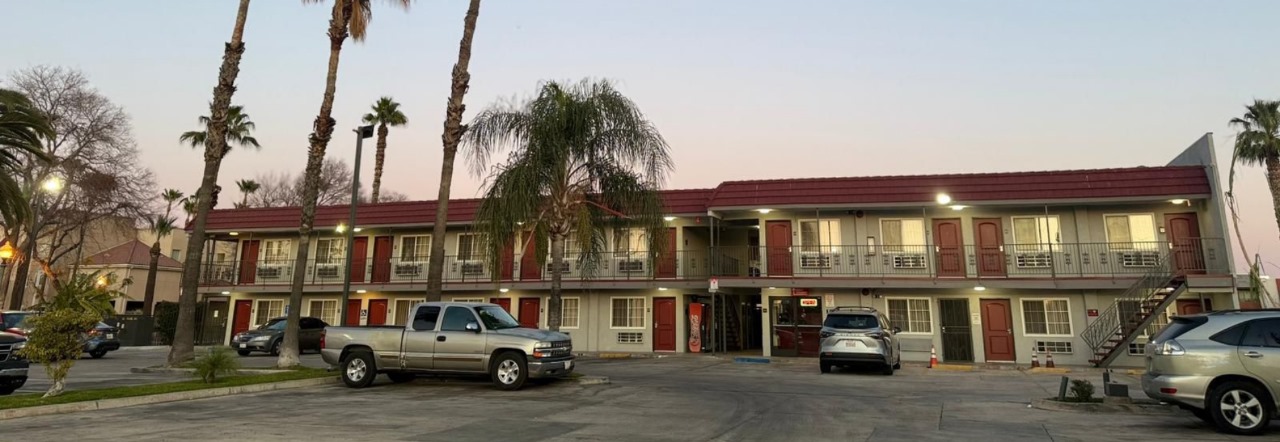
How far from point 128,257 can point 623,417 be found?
5570cm

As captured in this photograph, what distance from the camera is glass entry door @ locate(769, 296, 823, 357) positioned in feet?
75.6

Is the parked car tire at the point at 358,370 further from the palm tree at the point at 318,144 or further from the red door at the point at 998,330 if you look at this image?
the red door at the point at 998,330

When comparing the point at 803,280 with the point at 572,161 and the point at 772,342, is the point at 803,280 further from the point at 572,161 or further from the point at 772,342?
the point at 572,161

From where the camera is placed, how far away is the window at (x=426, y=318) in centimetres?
1321

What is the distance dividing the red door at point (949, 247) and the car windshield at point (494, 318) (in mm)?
15687

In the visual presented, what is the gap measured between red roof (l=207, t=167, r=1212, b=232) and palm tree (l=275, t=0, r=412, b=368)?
5.80m

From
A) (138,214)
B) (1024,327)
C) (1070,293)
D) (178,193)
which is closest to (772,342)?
(1024,327)

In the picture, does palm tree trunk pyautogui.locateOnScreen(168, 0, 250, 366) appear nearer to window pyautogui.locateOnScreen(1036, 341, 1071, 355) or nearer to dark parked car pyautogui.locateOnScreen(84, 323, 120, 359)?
dark parked car pyautogui.locateOnScreen(84, 323, 120, 359)

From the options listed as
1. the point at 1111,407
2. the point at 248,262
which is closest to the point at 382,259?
the point at 248,262

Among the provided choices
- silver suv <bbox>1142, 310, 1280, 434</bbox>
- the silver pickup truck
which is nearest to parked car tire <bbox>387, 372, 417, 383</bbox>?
the silver pickup truck

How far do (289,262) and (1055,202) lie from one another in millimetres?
31339

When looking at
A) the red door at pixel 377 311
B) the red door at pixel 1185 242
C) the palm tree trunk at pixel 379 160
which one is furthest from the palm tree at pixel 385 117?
the red door at pixel 1185 242

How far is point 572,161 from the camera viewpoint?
1569 cm

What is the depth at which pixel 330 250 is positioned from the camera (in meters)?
30.3
